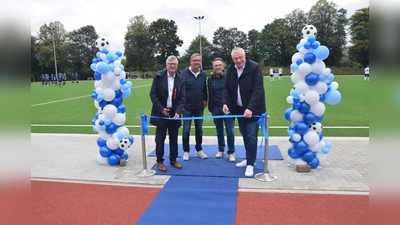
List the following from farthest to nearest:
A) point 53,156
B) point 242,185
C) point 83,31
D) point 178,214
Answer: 1. point 83,31
2. point 53,156
3. point 242,185
4. point 178,214

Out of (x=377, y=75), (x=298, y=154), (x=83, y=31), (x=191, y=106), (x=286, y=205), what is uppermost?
(x=83, y=31)

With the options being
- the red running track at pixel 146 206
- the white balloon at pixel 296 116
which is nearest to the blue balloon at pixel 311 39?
the white balloon at pixel 296 116

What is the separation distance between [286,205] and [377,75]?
287 centimetres

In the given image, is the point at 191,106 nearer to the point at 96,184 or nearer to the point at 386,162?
the point at 96,184

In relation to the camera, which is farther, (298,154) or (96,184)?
(298,154)

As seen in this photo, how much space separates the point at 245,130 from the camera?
4711 millimetres

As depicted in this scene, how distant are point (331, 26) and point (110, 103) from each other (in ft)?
190

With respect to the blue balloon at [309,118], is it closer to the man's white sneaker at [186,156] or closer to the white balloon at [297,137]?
the white balloon at [297,137]

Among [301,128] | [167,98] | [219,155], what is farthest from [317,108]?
[167,98]

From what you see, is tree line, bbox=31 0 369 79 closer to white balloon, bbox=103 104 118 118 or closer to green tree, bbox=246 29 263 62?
green tree, bbox=246 29 263 62

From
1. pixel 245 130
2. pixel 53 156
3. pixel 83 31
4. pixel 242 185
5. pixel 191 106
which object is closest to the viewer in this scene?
pixel 242 185

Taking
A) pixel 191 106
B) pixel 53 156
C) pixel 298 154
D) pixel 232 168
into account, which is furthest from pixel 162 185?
pixel 53 156

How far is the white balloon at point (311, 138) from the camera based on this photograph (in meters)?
4.67

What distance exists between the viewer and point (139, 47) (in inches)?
2603
